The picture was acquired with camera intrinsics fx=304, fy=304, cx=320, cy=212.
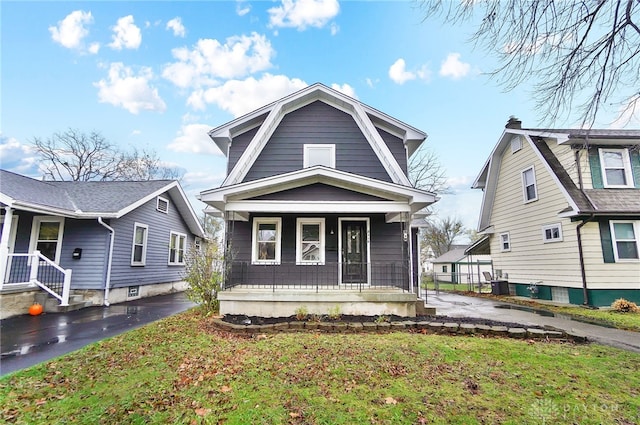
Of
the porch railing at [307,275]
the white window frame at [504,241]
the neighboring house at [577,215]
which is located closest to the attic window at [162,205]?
the porch railing at [307,275]

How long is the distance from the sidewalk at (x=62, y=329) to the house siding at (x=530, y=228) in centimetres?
1397

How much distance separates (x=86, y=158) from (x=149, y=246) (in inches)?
731

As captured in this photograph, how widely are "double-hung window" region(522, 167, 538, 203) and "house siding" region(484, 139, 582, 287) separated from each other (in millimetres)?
178

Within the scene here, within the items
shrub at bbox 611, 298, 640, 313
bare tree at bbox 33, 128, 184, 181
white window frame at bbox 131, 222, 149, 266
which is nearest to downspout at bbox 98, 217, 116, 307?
white window frame at bbox 131, 222, 149, 266

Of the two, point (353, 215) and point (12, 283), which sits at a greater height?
point (353, 215)

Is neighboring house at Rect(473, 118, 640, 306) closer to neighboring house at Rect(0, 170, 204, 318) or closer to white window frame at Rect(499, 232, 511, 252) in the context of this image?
white window frame at Rect(499, 232, 511, 252)

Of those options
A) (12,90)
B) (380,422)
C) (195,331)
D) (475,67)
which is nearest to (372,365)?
(380,422)

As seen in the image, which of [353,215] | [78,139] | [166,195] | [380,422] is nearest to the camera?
[380,422]

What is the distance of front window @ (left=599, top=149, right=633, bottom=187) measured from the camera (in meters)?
11.3

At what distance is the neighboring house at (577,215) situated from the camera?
1048cm

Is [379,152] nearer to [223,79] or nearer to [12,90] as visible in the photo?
Result: [223,79]

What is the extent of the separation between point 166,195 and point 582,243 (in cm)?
1745

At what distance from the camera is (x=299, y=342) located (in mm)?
5805

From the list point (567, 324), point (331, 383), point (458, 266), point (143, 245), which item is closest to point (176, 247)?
point (143, 245)
